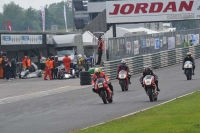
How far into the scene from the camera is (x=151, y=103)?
63.1ft

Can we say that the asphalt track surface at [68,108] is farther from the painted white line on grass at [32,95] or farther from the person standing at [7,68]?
the person standing at [7,68]

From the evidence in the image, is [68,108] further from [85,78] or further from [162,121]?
[85,78]

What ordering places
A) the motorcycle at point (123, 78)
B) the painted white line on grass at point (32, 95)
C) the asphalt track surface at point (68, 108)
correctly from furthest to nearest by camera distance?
1. the motorcycle at point (123, 78)
2. the painted white line on grass at point (32, 95)
3. the asphalt track surface at point (68, 108)

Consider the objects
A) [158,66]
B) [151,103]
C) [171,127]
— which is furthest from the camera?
[158,66]

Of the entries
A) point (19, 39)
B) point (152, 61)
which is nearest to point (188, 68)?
point (152, 61)

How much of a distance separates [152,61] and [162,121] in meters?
27.5

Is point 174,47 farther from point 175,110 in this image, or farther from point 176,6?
point 175,110

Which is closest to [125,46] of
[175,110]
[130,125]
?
[175,110]

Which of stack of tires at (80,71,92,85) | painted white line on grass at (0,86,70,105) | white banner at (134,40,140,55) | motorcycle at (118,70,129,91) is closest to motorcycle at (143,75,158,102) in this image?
motorcycle at (118,70,129,91)

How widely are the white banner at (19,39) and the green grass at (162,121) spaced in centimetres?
2711

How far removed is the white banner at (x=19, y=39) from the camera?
42.6m

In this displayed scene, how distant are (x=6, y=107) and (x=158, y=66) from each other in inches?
832

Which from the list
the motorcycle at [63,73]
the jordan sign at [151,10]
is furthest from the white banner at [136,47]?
the jordan sign at [151,10]

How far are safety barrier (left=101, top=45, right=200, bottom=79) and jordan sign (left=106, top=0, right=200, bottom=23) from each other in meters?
3.11
